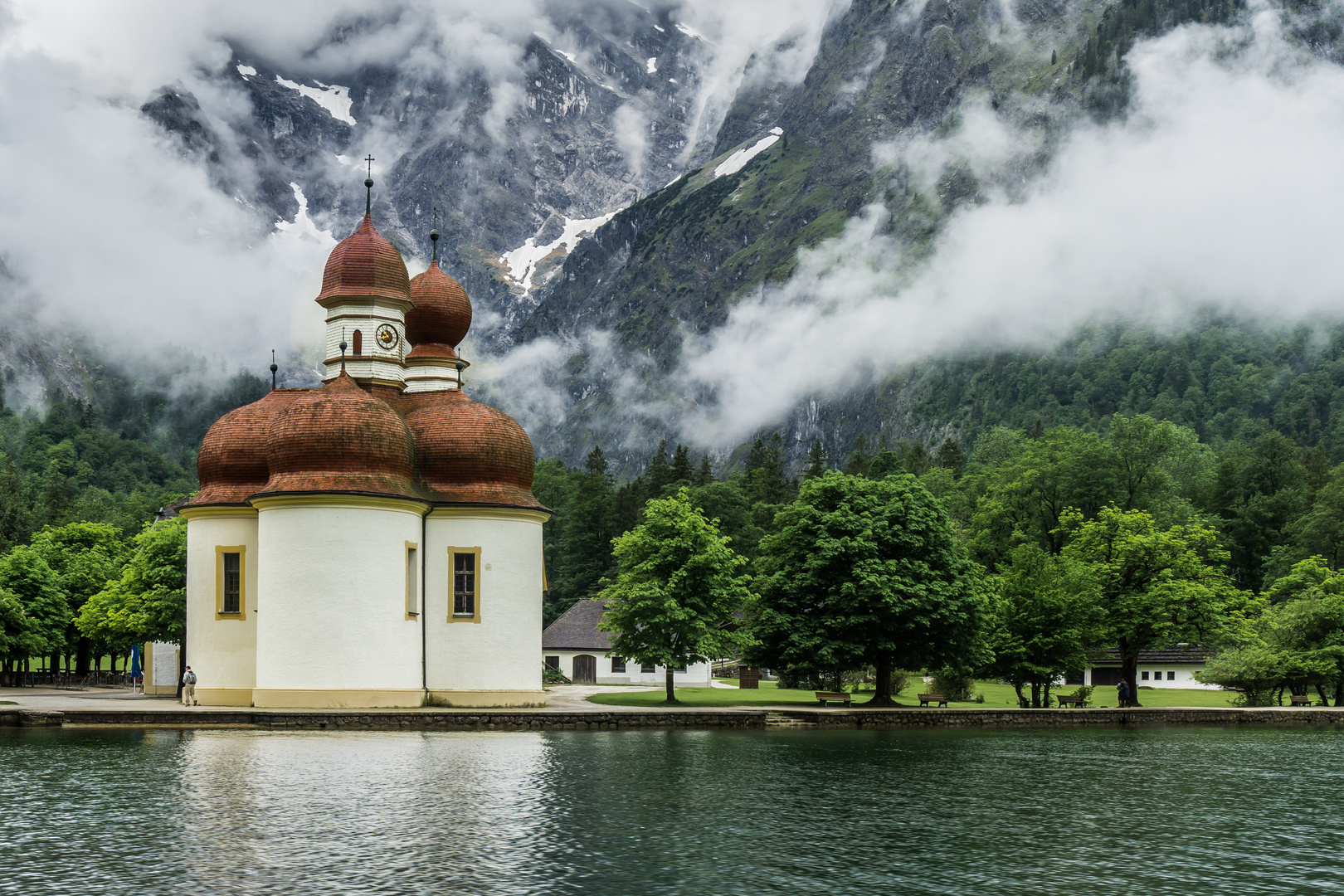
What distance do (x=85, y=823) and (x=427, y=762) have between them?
1083 cm

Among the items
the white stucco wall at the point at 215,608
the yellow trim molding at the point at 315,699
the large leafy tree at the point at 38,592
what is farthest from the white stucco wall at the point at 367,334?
the large leafy tree at the point at 38,592

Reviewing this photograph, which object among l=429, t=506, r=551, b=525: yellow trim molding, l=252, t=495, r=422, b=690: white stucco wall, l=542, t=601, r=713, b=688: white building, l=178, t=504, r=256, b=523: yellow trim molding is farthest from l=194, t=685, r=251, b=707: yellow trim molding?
l=542, t=601, r=713, b=688: white building

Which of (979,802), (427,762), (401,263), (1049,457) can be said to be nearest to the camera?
(979,802)

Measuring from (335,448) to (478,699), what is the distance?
35.6ft

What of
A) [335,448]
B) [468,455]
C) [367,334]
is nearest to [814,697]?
[468,455]

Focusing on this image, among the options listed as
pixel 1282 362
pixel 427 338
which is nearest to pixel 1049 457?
pixel 427 338

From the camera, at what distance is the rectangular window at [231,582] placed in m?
50.6

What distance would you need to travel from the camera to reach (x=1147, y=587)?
62.8 m

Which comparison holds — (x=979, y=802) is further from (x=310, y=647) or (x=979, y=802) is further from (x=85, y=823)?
(x=310, y=647)

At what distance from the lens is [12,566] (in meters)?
73.1

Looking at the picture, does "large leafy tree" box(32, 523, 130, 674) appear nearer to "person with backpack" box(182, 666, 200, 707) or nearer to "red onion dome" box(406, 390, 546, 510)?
"person with backpack" box(182, 666, 200, 707)

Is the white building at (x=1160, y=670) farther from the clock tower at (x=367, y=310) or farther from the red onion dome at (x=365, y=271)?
the red onion dome at (x=365, y=271)

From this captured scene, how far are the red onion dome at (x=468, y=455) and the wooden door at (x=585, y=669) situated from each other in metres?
35.4

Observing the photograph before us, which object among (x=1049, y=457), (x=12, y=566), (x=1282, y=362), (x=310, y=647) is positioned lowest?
(x=310, y=647)
